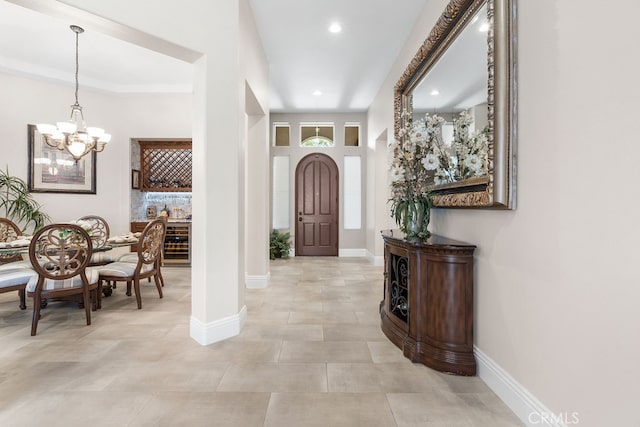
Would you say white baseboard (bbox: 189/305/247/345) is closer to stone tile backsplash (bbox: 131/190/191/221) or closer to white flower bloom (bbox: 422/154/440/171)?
white flower bloom (bbox: 422/154/440/171)

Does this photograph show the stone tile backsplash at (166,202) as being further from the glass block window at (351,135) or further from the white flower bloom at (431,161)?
the white flower bloom at (431,161)

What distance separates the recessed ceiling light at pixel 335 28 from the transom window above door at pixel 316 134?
3.52m

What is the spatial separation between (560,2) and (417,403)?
2.25 meters

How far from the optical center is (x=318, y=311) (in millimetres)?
3400

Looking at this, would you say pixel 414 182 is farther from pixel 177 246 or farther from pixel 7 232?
pixel 7 232

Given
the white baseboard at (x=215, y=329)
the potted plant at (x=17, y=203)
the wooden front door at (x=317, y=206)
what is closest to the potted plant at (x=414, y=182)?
the white baseboard at (x=215, y=329)

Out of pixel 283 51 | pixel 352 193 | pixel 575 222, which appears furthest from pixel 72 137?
pixel 575 222

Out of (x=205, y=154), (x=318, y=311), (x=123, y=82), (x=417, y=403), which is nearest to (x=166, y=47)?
(x=205, y=154)

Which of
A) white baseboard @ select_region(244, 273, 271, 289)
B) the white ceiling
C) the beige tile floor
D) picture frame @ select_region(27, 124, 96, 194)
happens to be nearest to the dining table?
the beige tile floor

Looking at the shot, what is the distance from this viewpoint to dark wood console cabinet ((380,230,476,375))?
2.11m

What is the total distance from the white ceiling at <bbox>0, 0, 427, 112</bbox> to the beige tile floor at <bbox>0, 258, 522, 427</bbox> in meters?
3.39

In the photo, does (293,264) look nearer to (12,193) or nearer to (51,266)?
(51,266)

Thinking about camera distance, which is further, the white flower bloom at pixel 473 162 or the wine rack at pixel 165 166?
the wine rack at pixel 165 166

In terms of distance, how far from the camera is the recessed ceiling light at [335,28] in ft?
11.9
